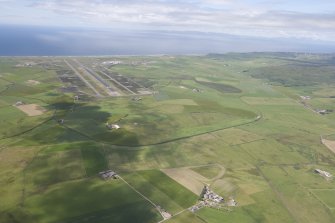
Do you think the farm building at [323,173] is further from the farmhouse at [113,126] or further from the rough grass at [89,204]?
the farmhouse at [113,126]

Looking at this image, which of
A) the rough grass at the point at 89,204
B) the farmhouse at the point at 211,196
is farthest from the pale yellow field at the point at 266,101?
the rough grass at the point at 89,204

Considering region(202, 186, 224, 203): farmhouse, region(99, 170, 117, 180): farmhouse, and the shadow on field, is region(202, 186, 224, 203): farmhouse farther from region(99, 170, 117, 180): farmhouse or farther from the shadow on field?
the shadow on field

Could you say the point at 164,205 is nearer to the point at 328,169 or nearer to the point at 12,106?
the point at 328,169

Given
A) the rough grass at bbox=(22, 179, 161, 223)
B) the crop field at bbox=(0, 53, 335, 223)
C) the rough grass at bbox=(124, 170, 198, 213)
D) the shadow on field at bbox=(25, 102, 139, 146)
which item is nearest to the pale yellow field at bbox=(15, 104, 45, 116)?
the crop field at bbox=(0, 53, 335, 223)

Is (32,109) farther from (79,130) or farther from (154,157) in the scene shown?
(154,157)

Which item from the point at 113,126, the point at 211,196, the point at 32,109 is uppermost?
the point at 32,109

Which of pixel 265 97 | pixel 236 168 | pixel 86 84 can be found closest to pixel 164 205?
pixel 236 168

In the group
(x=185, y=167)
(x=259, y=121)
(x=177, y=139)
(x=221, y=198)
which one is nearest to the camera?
(x=221, y=198)

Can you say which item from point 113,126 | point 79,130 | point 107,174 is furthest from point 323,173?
point 79,130
